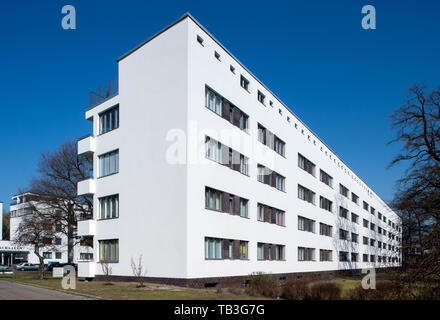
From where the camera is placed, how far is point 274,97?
3747 centimetres

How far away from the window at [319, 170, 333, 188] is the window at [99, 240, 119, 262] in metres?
28.8

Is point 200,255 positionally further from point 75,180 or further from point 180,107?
point 75,180

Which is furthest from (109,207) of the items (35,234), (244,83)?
(244,83)

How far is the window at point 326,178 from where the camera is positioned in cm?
5022

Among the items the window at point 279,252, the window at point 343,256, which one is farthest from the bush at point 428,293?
the window at point 343,256

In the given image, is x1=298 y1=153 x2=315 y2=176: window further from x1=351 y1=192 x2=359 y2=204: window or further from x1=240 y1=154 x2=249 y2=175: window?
x1=351 y1=192 x2=359 y2=204: window

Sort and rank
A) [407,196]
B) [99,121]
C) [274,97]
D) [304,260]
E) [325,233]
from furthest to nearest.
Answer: [325,233] < [304,260] < [274,97] < [99,121] < [407,196]

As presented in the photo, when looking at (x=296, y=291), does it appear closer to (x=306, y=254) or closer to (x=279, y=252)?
(x=279, y=252)

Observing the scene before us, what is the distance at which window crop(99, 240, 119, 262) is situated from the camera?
27.6 meters

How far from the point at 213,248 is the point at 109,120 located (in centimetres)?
1255

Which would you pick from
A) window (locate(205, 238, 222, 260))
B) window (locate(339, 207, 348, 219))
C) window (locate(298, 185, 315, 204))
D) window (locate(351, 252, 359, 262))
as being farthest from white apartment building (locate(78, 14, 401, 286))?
window (locate(351, 252, 359, 262))
